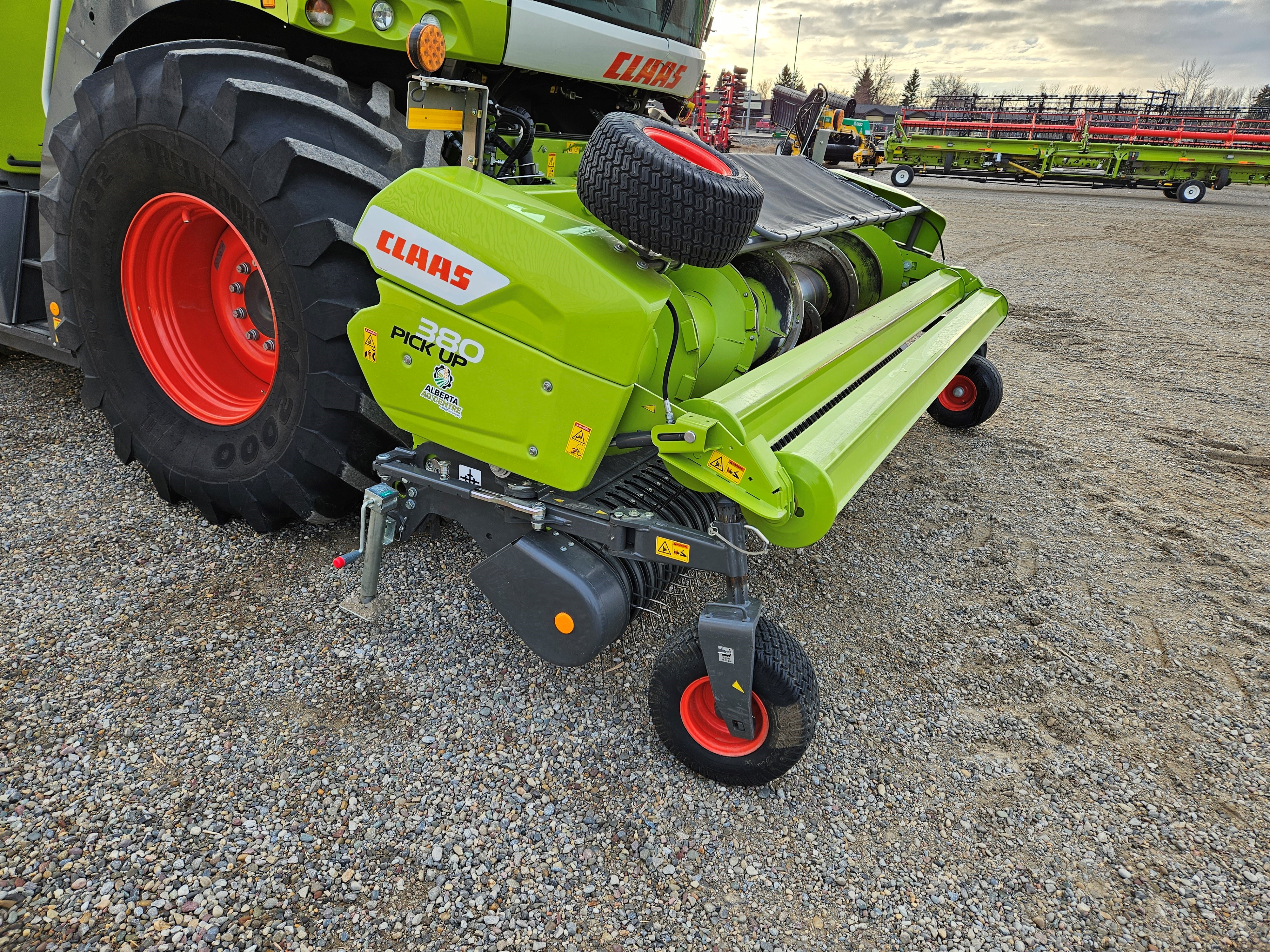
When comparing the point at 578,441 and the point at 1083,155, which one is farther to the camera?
the point at 1083,155

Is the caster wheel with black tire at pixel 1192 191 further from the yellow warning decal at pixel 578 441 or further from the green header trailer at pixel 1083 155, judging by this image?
the yellow warning decal at pixel 578 441

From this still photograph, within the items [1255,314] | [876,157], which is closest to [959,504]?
[1255,314]

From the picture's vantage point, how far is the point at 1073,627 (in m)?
2.71

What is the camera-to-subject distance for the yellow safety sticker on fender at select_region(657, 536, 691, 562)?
188 centimetres

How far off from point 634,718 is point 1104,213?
1652 centimetres

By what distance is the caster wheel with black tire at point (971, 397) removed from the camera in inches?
165

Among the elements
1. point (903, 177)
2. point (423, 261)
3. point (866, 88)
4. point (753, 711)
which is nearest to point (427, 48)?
point (423, 261)

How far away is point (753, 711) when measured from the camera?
1901 millimetres

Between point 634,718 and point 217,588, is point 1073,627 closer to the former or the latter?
point 634,718

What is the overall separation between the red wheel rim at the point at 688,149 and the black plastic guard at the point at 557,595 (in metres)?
1.03

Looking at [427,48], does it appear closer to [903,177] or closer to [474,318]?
[474,318]

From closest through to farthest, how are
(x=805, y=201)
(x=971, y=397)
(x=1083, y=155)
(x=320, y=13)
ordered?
(x=320, y=13) → (x=805, y=201) → (x=971, y=397) → (x=1083, y=155)

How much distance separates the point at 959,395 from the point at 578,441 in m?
3.10

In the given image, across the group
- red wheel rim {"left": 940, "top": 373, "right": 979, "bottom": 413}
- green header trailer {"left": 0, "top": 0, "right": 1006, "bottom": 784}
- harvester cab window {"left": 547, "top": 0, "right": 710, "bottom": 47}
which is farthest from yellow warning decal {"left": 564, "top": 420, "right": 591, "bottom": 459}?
red wheel rim {"left": 940, "top": 373, "right": 979, "bottom": 413}
